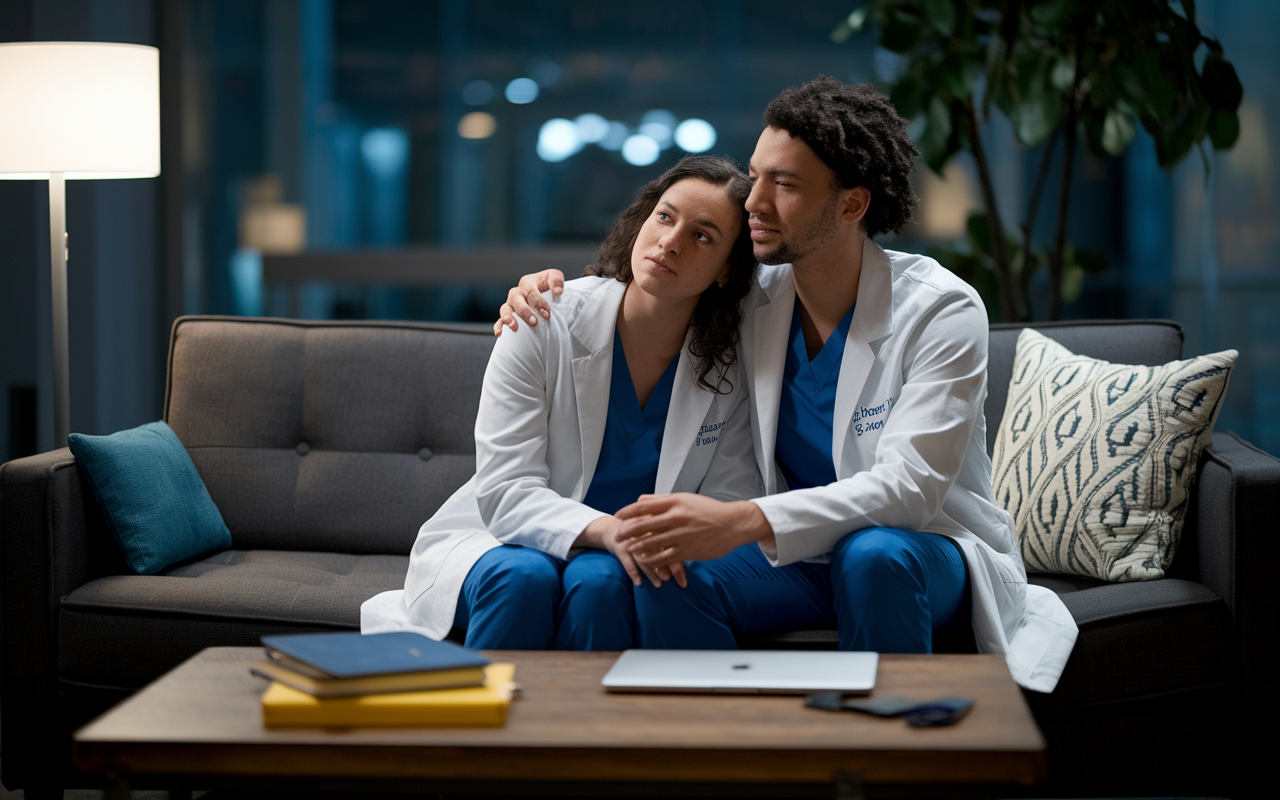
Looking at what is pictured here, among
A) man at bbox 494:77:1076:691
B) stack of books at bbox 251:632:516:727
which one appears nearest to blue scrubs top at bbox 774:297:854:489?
man at bbox 494:77:1076:691

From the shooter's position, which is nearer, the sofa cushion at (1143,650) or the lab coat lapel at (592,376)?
the sofa cushion at (1143,650)

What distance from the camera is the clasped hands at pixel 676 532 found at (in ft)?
5.16

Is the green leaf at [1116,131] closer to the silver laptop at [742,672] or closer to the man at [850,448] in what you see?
the man at [850,448]

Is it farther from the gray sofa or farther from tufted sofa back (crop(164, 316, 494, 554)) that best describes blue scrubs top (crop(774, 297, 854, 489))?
tufted sofa back (crop(164, 316, 494, 554))

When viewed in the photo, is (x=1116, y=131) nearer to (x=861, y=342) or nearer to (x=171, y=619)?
(x=861, y=342)

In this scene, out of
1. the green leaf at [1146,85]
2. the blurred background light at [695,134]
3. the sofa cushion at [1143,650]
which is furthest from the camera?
the blurred background light at [695,134]

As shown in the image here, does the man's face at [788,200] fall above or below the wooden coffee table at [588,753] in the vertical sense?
above

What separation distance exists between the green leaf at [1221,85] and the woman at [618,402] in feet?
4.56

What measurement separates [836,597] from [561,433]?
0.53 meters

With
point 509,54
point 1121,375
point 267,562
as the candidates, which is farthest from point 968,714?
point 509,54

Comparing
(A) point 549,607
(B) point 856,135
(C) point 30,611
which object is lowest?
(C) point 30,611

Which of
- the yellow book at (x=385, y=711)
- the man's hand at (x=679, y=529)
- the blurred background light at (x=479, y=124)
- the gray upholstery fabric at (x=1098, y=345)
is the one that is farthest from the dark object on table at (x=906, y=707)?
the blurred background light at (x=479, y=124)

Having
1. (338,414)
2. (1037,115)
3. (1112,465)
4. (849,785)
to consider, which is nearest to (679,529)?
(849,785)

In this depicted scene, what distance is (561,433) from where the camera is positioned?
6.15 ft
